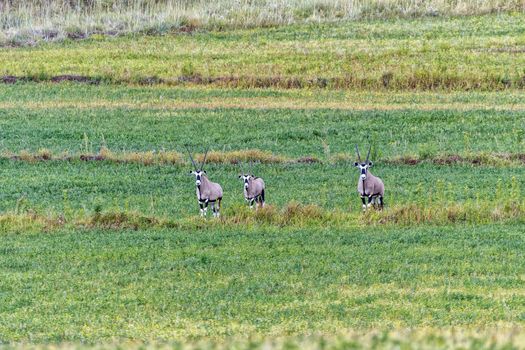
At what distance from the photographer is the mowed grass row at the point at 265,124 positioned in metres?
30.3

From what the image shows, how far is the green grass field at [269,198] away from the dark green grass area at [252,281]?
0.17 feet

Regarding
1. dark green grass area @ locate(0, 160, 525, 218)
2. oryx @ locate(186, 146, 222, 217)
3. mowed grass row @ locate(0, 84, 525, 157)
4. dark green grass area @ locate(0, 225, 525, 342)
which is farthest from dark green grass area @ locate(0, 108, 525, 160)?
Result: dark green grass area @ locate(0, 225, 525, 342)

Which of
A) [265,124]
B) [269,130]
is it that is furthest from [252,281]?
[265,124]

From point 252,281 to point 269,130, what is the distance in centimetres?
1677

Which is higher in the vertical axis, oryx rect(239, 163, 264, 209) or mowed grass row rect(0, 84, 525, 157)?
oryx rect(239, 163, 264, 209)

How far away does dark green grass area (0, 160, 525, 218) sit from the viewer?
22.8 metres

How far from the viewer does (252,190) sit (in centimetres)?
2130

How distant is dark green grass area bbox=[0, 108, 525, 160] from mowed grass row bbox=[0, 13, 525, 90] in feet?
22.6

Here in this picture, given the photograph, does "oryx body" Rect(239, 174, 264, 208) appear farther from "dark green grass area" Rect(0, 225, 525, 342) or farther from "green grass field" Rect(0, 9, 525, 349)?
"dark green grass area" Rect(0, 225, 525, 342)

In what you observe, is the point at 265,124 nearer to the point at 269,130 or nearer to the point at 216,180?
the point at 269,130

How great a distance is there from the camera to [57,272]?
17125 mm

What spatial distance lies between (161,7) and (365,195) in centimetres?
4024

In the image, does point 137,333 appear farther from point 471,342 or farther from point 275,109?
point 275,109

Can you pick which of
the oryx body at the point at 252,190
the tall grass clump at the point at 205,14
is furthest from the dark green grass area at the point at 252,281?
the tall grass clump at the point at 205,14
